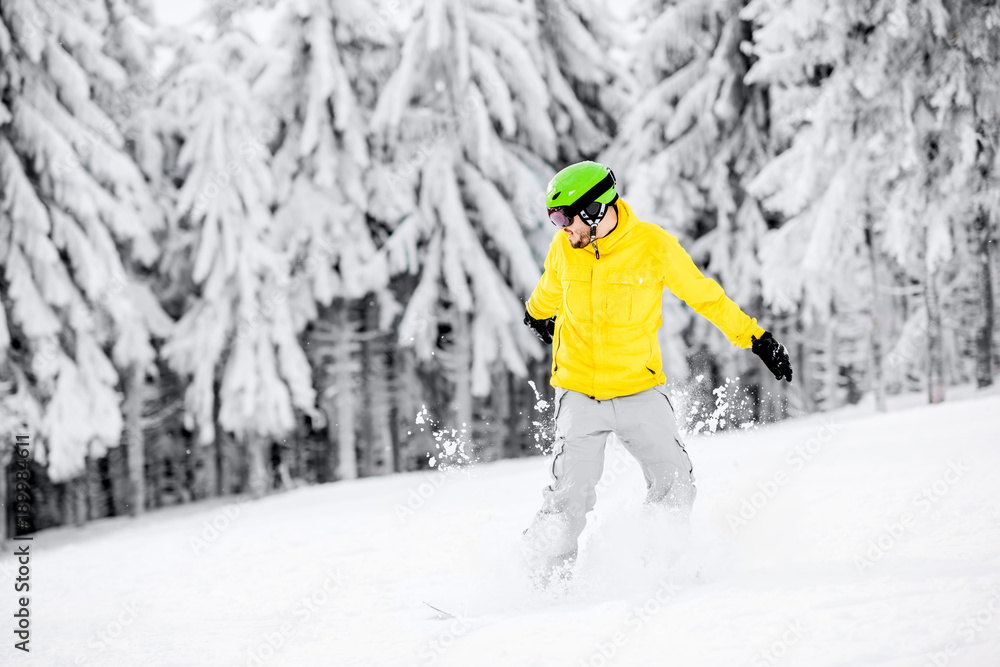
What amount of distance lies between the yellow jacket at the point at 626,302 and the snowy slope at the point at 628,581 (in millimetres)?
817

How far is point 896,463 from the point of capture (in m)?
5.19

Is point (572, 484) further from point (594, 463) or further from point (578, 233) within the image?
point (578, 233)

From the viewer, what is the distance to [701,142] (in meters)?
16.0

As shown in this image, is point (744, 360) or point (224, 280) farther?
point (744, 360)

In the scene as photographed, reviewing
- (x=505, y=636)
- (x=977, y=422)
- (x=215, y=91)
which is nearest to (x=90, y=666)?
(x=505, y=636)

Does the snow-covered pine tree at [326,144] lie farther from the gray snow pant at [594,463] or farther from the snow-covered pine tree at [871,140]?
the gray snow pant at [594,463]

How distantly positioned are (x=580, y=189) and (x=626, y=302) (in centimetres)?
62

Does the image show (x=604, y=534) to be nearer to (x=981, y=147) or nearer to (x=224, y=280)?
(x=981, y=147)

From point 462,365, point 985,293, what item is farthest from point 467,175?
point 985,293

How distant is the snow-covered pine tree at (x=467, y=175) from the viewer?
14.6 metres

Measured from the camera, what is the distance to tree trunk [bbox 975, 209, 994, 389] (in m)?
12.1

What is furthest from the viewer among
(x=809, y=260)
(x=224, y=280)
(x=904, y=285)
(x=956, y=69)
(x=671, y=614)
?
(x=904, y=285)

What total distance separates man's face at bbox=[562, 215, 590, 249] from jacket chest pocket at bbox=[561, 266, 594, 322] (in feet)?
0.41

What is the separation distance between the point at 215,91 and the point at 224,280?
3.78 m
